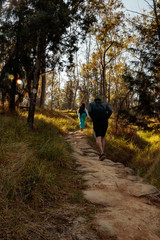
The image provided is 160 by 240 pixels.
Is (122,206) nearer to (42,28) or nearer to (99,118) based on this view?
(99,118)

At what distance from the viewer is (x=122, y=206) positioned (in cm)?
254

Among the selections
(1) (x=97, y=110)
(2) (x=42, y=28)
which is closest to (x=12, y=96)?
(2) (x=42, y=28)

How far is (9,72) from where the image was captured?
10.0m

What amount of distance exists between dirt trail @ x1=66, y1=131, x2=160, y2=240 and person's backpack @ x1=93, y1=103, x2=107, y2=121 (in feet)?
5.70

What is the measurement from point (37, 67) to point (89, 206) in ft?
23.7

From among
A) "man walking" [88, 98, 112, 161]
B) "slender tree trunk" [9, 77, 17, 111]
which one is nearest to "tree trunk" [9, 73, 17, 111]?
"slender tree trunk" [9, 77, 17, 111]

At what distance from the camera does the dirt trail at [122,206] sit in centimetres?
185

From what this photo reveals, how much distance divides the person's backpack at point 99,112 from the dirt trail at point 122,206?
68.4 inches

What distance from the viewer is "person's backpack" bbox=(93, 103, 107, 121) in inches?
213

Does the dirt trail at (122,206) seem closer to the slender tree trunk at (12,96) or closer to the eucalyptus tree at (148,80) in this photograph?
the eucalyptus tree at (148,80)

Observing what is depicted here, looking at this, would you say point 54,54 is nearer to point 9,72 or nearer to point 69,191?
point 9,72

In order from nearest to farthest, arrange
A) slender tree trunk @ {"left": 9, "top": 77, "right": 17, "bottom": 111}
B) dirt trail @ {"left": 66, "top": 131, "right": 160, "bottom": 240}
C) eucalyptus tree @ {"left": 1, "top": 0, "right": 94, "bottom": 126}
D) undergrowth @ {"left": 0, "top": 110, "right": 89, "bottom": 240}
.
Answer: undergrowth @ {"left": 0, "top": 110, "right": 89, "bottom": 240} → dirt trail @ {"left": 66, "top": 131, "right": 160, "bottom": 240} → eucalyptus tree @ {"left": 1, "top": 0, "right": 94, "bottom": 126} → slender tree trunk @ {"left": 9, "top": 77, "right": 17, "bottom": 111}

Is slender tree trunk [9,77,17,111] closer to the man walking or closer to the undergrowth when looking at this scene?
the man walking

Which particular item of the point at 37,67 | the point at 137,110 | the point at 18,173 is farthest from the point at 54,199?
the point at 37,67
